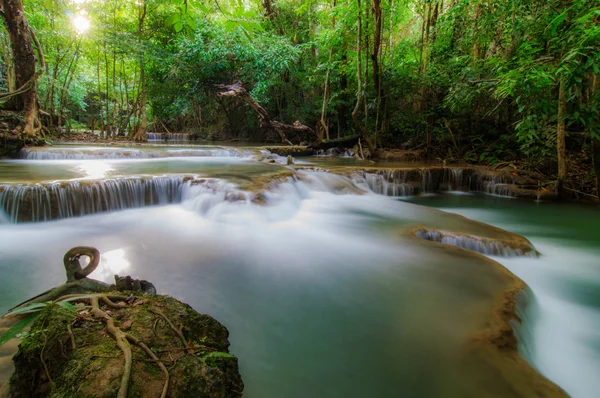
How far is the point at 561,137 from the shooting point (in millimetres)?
6191

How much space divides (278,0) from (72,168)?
1269 centimetres

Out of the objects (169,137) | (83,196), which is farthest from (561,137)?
(169,137)

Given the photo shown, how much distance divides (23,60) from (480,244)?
11.9 metres

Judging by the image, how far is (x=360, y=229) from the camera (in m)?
4.73

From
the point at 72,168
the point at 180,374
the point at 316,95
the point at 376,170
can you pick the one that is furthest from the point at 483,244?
the point at 316,95

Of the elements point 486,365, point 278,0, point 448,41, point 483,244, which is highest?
point 278,0

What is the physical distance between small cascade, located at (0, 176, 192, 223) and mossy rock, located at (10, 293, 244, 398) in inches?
157

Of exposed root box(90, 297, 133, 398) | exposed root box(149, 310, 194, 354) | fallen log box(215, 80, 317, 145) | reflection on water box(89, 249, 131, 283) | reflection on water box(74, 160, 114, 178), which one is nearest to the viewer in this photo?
exposed root box(90, 297, 133, 398)

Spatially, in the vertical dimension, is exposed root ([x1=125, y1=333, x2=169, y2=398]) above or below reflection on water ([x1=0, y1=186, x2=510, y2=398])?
above

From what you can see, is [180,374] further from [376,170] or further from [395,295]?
[376,170]

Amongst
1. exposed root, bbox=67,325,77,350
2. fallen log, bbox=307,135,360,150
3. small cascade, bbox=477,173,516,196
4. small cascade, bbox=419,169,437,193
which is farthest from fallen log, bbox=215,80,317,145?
exposed root, bbox=67,325,77,350

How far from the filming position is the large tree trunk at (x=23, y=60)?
8.09m

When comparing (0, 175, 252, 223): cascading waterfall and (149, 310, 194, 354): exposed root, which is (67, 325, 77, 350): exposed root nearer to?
(149, 310, 194, 354): exposed root

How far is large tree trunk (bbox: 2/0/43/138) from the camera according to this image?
8086 mm
